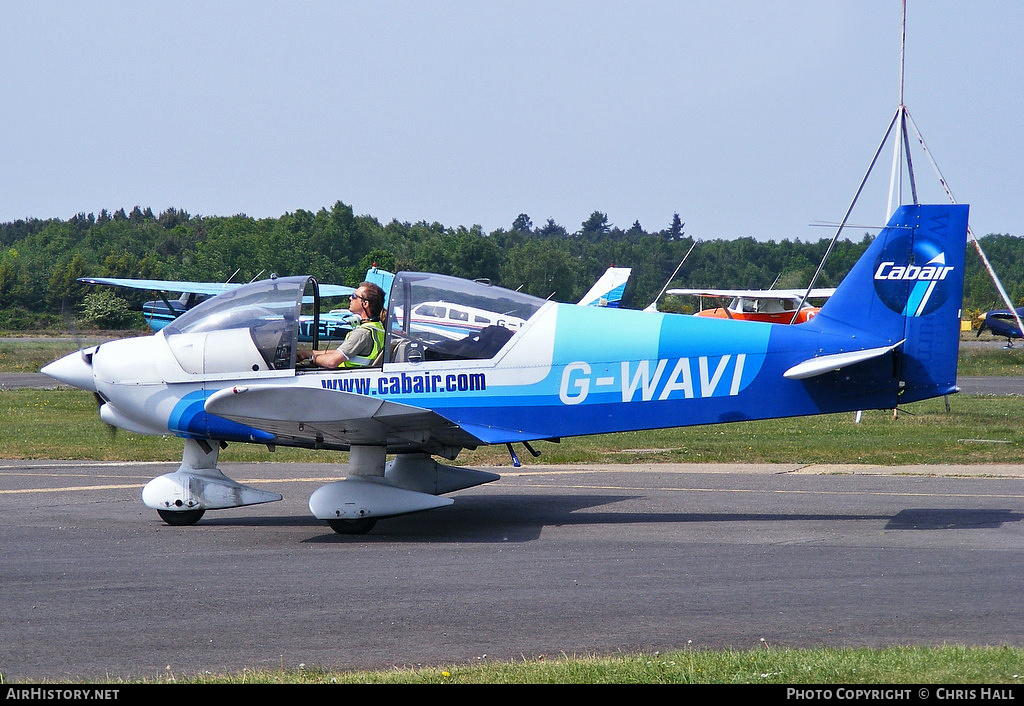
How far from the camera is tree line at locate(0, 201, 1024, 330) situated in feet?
201

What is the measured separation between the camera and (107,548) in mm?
8664

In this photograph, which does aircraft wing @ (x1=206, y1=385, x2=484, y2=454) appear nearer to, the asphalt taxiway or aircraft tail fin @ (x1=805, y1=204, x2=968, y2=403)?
the asphalt taxiway

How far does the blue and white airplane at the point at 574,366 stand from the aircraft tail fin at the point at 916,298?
12 mm

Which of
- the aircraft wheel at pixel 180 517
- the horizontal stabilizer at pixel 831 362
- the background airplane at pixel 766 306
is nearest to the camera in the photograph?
the horizontal stabilizer at pixel 831 362

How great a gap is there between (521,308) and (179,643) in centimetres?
465

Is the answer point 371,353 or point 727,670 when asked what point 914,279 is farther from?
point 727,670

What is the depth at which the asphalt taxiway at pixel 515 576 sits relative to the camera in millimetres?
5648

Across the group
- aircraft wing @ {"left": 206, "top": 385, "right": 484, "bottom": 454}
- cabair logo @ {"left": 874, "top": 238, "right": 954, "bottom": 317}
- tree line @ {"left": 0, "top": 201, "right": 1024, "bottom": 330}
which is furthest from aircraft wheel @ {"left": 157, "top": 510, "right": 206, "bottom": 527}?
tree line @ {"left": 0, "top": 201, "right": 1024, "bottom": 330}

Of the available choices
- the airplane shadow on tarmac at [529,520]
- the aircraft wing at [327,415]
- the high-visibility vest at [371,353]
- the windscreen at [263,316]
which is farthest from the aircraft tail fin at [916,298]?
the windscreen at [263,316]

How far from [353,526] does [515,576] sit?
2.23 meters

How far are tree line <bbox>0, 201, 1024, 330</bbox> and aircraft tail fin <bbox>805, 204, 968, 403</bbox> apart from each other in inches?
1462

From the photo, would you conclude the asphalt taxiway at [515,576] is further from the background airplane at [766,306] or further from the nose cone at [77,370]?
the background airplane at [766,306]
